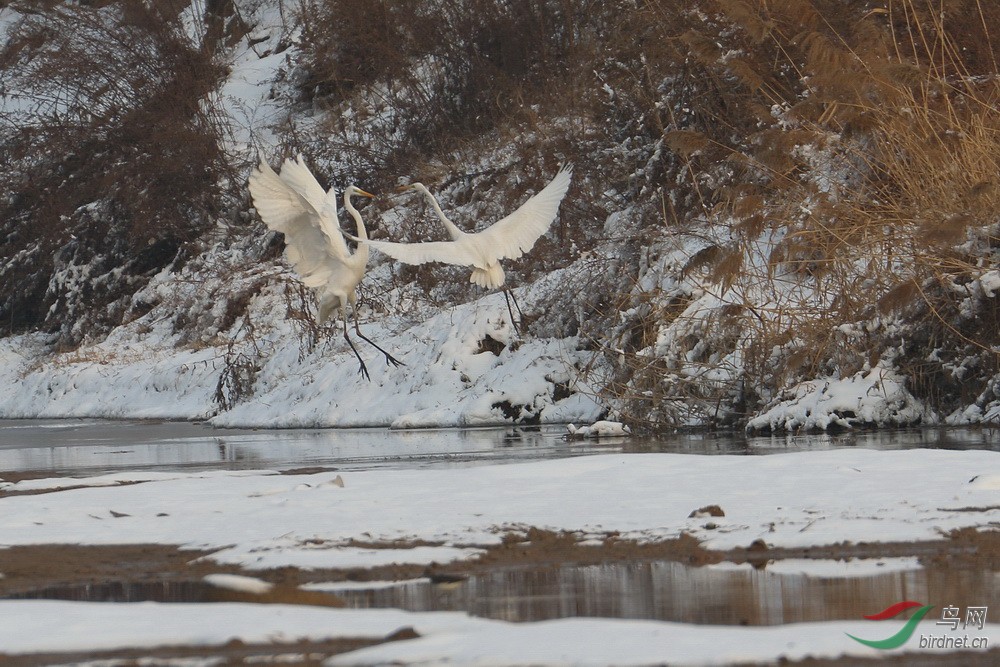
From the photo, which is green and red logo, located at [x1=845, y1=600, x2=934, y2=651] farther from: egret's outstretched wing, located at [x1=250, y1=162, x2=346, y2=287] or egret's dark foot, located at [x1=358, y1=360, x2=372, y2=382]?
egret's dark foot, located at [x1=358, y1=360, x2=372, y2=382]

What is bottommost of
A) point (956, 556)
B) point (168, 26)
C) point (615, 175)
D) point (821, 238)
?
point (956, 556)

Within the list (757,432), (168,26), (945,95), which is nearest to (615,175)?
(757,432)

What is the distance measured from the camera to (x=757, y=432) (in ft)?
38.6

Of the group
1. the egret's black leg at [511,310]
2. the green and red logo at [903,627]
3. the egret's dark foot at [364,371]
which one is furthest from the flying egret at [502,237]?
the green and red logo at [903,627]

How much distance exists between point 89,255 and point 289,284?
10930mm

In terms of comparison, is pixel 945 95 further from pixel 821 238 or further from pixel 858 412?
pixel 858 412

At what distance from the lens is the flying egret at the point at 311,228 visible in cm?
1293

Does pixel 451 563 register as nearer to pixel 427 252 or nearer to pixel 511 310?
pixel 427 252

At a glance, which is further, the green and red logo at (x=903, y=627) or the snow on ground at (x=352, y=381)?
the snow on ground at (x=352, y=381)

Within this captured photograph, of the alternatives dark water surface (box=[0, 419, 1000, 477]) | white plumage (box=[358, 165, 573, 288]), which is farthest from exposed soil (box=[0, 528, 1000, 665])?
white plumage (box=[358, 165, 573, 288])

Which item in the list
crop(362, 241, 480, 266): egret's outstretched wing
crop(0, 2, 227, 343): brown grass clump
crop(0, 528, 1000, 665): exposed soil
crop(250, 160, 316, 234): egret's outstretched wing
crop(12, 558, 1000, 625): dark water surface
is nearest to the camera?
crop(12, 558, 1000, 625): dark water surface

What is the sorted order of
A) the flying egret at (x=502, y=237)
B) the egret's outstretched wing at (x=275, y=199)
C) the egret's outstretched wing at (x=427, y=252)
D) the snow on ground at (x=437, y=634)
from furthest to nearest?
the flying egret at (x=502, y=237) → the egret's outstretched wing at (x=275, y=199) → the egret's outstretched wing at (x=427, y=252) → the snow on ground at (x=437, y=634)

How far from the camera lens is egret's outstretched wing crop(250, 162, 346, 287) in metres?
12.9

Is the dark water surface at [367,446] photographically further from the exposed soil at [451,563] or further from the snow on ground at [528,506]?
the exposed soil at [451,563]
